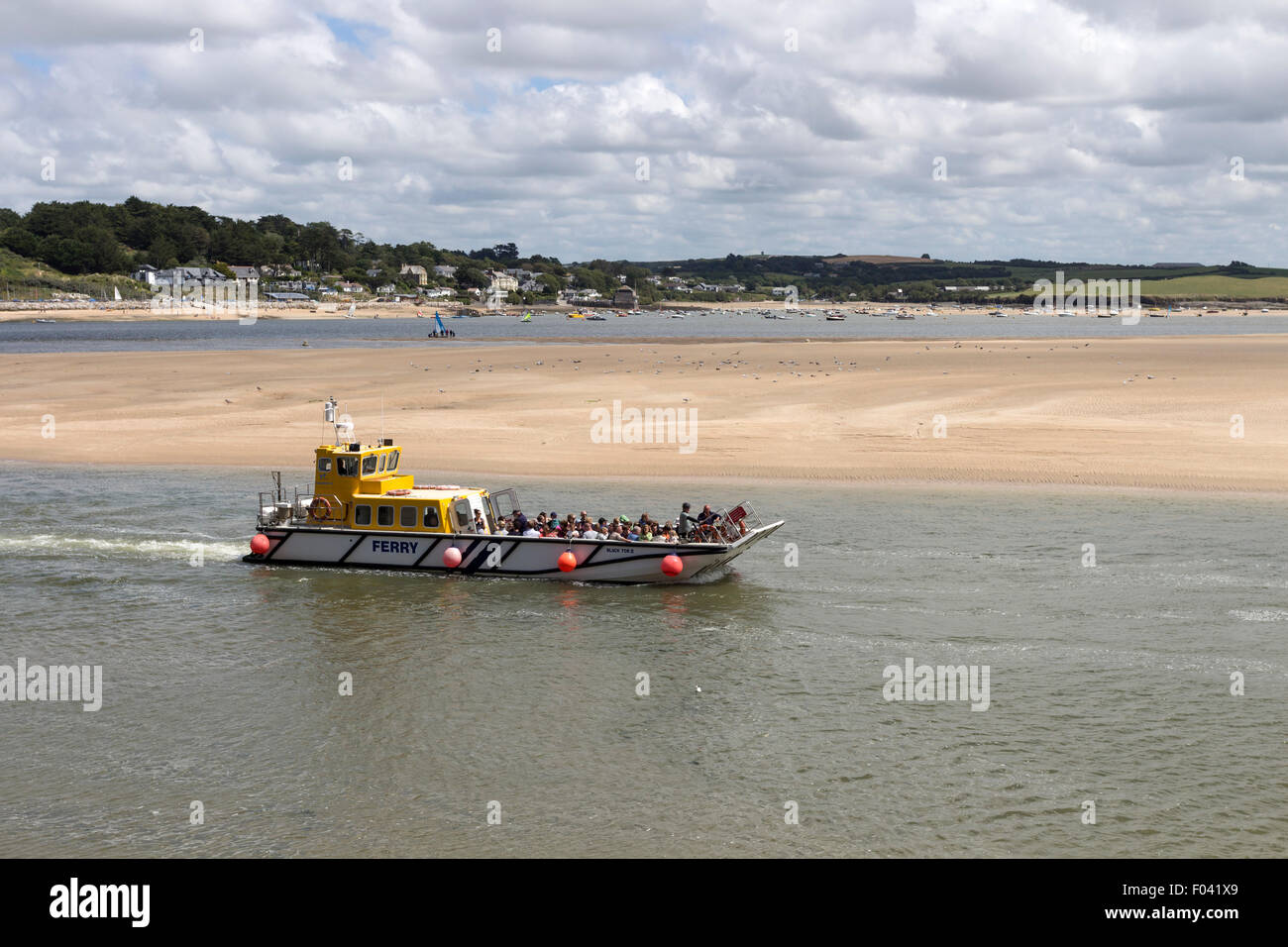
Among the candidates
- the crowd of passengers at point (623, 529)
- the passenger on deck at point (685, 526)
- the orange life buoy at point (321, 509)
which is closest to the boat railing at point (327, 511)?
the orange life buoy at point (321, 509)

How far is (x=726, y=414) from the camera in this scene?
2012 inches

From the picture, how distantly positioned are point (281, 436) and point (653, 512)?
66.6 feet

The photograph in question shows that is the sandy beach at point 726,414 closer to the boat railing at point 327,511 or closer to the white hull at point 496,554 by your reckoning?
the boat railing at point 327,511

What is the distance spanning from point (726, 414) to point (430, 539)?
24.7m

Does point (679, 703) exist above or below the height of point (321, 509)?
below

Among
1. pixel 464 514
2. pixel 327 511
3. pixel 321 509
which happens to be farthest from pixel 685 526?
pixel 321 509

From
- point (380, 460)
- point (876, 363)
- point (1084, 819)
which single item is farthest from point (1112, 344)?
point (1084, 819)

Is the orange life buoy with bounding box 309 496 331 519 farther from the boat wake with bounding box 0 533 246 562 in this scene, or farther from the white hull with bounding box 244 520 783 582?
the boat wake with bounding box 0 533 246 562

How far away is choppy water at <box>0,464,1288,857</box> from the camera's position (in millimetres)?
15266

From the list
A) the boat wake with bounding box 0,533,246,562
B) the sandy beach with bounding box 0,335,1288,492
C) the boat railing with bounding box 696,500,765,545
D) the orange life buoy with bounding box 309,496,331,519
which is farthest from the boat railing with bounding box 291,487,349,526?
the sandy beach with bounding box 0,335,1288,492

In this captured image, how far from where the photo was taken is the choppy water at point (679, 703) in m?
15.3

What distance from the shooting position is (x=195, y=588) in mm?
27250

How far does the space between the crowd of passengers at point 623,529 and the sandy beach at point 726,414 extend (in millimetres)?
11177

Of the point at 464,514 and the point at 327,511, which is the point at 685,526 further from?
the point at 327,511
